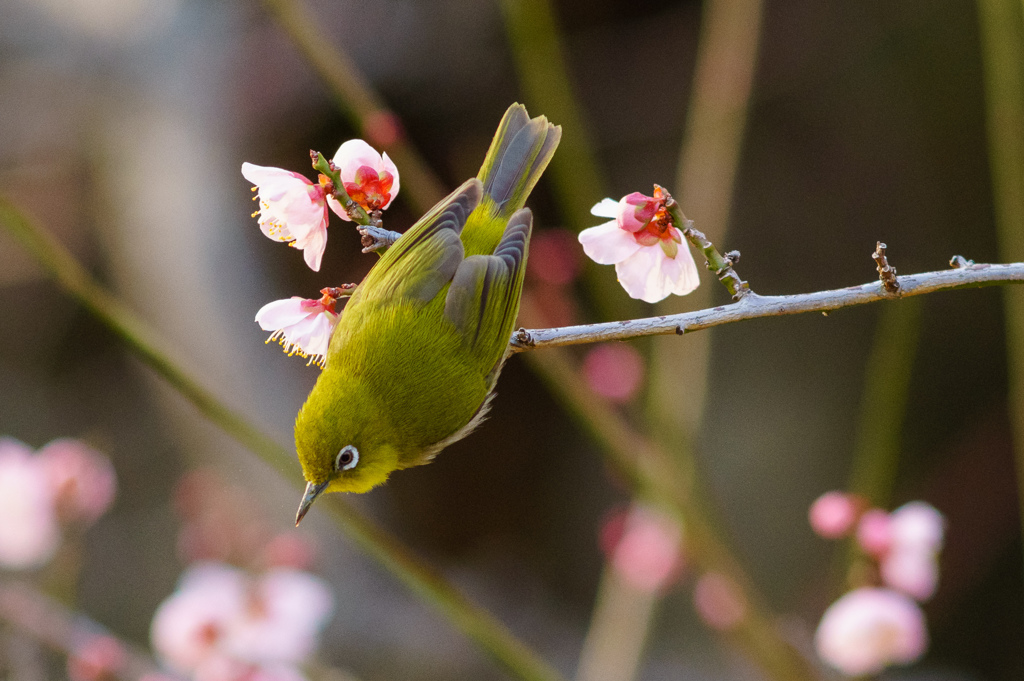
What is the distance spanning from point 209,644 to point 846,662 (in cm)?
114

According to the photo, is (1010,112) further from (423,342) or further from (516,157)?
(423,342)

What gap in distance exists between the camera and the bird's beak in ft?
3.24

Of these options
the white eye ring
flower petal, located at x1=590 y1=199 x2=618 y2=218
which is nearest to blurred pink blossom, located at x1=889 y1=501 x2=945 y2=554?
flower petal, located at x1=590 y1=199 x2=618 y2=218

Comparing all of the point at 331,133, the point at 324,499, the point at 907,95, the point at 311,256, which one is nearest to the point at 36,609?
the point at 324,499

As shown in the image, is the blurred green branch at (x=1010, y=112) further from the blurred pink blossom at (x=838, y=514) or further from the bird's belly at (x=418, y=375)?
the bird's belly at (x=418, y=375)

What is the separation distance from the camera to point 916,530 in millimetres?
1246

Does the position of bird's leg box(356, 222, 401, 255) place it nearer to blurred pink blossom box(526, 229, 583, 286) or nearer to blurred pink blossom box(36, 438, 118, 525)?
blurred pink blossom box(526, 229, 583, 286)

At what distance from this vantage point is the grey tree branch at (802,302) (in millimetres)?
729

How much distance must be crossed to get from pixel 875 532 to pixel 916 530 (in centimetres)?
6

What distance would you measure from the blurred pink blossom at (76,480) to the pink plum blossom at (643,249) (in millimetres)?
1275

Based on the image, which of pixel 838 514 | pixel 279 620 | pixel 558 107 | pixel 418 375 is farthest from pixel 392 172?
pixel 279 620

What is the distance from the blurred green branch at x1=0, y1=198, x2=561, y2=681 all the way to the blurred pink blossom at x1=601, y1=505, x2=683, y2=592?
0.71 meters

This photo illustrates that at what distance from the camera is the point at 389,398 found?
108 cm

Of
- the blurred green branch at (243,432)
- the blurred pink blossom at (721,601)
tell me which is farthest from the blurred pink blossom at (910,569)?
the blurred green branch at (243,432)
